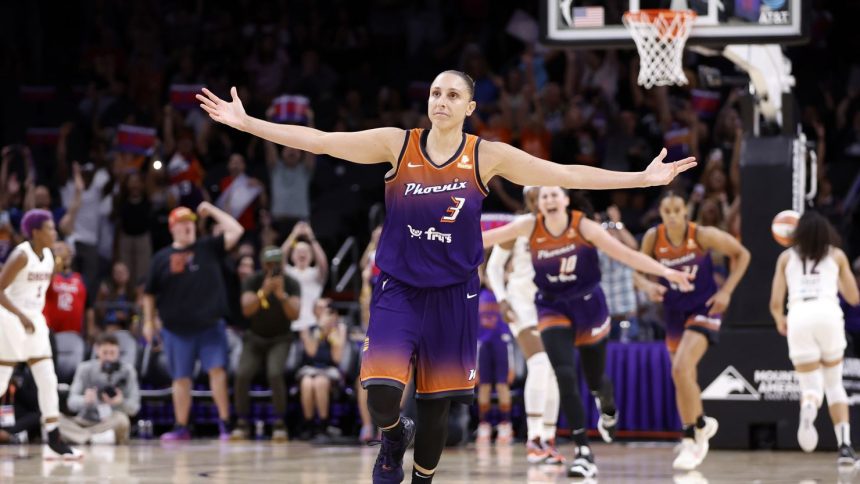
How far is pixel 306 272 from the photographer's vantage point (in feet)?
52.4

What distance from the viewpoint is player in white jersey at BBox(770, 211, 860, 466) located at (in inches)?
476

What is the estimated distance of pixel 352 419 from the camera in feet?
51.3

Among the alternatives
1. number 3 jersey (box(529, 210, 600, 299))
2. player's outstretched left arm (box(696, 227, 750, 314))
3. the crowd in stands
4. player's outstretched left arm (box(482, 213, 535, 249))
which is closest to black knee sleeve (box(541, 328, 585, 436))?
number 3 jersey (box(529, 210, 600, 299))

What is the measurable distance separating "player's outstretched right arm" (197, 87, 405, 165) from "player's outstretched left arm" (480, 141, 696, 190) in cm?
49

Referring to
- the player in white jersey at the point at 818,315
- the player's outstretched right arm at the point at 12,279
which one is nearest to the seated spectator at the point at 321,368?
the player's outstretched right arm at the point at 12,279

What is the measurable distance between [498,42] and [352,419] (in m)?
7.72

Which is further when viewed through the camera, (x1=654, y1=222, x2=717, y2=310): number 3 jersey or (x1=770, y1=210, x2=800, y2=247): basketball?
(x1=770, y1=210, x2=800, y2=247): basketball

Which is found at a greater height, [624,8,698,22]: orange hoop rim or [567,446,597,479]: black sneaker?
[624,8,698,22]: orange hoop rim

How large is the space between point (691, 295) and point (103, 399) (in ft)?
21.9

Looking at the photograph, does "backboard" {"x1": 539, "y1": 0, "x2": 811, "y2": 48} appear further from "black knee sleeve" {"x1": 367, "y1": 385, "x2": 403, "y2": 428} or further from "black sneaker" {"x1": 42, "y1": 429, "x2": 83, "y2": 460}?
"black knee sleeve" {"x1": 367, "y1": 385, "x2": 403, "y2": 428}

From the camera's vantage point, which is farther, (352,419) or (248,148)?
(248,148)

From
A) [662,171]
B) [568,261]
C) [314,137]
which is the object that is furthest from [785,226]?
[314,137]

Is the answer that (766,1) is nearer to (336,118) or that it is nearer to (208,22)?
(336,118)

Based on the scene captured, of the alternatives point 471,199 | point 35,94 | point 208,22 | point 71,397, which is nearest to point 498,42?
point 208,22
